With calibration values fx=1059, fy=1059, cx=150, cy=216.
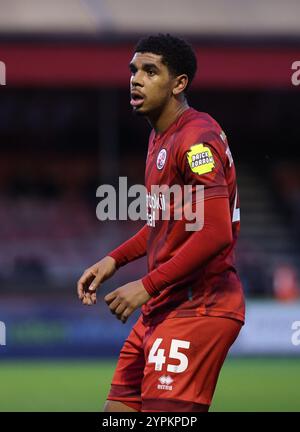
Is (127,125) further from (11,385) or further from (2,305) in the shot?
(11,385)

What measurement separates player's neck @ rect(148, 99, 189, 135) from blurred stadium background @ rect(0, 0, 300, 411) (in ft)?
15.5

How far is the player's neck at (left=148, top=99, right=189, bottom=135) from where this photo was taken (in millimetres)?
5043

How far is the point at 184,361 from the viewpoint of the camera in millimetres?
4773

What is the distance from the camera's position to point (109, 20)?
15805 millimetres

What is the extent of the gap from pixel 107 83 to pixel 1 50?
5.59 feet

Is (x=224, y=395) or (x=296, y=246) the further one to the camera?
(x=296, y=246)

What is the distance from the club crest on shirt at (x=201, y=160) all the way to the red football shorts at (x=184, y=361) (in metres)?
0.69

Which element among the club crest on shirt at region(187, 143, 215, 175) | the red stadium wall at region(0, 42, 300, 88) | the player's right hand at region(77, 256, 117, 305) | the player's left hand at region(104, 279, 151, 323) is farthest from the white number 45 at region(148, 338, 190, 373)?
the red stadium wall at region(0, 42, 300, 88)

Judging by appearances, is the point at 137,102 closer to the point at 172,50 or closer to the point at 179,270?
the point at 172,50

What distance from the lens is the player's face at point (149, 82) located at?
495 cm

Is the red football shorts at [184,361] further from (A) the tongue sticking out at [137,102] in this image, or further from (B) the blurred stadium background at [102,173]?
(B) the blurred stadium background at [102,173]

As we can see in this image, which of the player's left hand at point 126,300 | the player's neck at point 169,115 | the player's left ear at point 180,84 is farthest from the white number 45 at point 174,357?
the player's left ear at point 180,84
